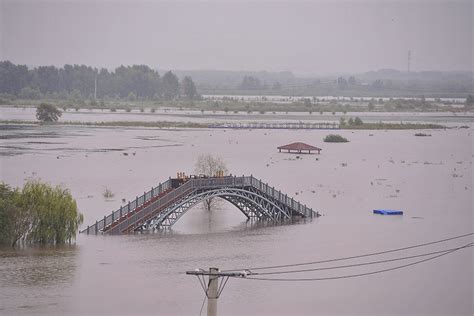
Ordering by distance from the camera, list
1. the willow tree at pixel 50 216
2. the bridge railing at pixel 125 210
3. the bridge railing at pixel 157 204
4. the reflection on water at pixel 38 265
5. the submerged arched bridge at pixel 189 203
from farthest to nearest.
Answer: the submerged arched bridge at pixel 189 203
the bridge railing at pixel 157 204
the bridge railing at pixel 125 210
the willow tree at pixel 50 216
the reflection on water at pixel 38 265

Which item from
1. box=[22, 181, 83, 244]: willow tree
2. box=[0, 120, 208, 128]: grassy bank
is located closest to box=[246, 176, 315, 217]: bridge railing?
box=[22, 181, 83, 244]: willow tree

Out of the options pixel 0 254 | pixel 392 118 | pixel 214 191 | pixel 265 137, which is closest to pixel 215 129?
pixel 265 137

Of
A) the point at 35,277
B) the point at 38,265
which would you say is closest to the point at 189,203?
the point at 38,265

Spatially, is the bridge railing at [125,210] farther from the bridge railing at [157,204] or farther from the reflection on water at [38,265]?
the reflection on water at [38,265]

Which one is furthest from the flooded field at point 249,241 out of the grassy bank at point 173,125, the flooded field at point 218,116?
the flooded field at point 218,116

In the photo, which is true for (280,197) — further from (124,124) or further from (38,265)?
(124,124)

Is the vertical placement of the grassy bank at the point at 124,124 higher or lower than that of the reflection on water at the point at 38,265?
higher

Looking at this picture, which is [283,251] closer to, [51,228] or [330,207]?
[51,228]
